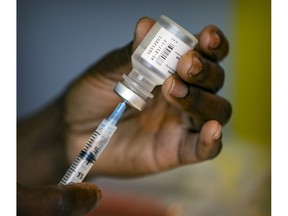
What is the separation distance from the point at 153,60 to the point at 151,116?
15 cm

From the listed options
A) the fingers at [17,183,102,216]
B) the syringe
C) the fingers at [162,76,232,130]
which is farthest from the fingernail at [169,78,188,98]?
the fingers at [17,183,102,216]

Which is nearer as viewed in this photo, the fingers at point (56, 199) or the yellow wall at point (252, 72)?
the fingers at point (56, 199)

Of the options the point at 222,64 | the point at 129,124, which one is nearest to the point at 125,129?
the point at 129,124

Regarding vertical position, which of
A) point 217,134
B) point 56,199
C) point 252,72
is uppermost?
point 252,72

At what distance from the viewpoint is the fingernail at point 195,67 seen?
3.40 ft

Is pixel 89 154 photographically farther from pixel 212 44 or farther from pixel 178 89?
pixel 212 44

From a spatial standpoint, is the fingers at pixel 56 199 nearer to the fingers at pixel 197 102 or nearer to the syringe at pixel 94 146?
the syringe at pixel 94 146

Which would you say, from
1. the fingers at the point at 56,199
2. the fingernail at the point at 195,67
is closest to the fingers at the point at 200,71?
the fingernail at the point at 195,67

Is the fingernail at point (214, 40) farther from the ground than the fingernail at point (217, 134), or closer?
farther from the ground

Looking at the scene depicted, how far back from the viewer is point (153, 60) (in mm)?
1015

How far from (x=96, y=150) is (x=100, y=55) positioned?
199 mm

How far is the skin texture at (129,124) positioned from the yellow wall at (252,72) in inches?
1.4

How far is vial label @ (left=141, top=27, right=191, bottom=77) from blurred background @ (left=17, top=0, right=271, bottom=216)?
9cm
